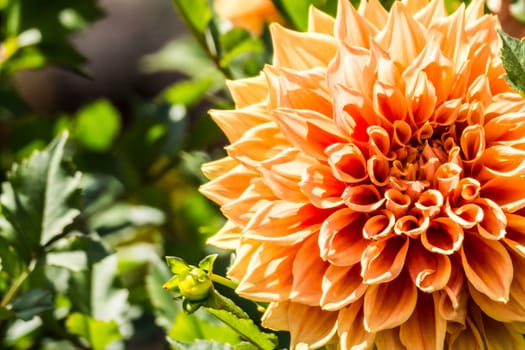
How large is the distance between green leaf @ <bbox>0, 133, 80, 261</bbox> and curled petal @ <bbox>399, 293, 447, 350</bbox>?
35cm

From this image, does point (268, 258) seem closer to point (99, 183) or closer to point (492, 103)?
point (492, 103)

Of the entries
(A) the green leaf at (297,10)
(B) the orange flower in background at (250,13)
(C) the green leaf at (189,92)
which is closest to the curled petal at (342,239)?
(A) the green leaf at (297,10)

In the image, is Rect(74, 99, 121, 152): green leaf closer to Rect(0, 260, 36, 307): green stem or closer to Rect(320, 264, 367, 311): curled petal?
Rect(0, 260, 36, 307): green stem

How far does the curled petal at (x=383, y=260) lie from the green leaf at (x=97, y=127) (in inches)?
25.1

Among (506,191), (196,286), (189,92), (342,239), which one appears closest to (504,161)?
(506,191)

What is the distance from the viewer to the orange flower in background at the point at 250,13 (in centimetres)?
136

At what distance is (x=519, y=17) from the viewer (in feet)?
3.02

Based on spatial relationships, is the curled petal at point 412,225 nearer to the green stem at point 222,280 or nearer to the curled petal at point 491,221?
the curled petal at point 491,221

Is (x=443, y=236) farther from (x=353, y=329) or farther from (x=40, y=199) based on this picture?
(x=40, y=199)

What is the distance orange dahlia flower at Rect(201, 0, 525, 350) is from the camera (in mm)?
673

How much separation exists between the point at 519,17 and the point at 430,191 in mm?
308

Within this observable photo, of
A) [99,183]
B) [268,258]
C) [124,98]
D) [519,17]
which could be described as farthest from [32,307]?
[124,98]

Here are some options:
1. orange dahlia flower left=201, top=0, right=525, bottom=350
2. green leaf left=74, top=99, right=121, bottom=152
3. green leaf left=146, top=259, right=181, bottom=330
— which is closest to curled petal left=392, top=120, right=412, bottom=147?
orange dahlia flower left=201, top=0, right=525, bottom=350

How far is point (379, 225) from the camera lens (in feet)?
2.30
